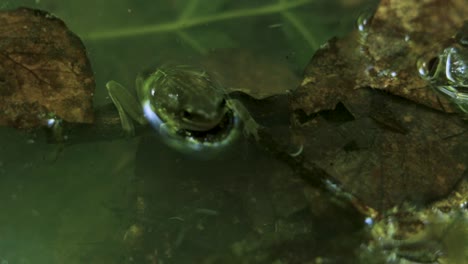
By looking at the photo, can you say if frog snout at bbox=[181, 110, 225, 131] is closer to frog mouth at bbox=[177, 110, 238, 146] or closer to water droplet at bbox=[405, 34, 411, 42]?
frog mouth at bbox=[177, 110, 238, 146]

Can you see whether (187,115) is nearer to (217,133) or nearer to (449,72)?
(217,133)

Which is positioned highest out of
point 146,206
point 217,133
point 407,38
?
point 407,38

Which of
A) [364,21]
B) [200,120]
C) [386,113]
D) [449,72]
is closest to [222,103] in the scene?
[200,120]

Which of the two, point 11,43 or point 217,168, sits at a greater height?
point 11,43

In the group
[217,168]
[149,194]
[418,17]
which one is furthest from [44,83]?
[418,17]

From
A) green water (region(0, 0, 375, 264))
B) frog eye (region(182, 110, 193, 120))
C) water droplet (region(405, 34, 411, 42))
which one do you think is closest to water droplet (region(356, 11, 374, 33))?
water droplet (region(405, 34, 411, 42))

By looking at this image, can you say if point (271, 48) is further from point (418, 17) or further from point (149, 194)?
point (149, 194)

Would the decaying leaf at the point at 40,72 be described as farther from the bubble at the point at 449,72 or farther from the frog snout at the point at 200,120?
the bubble at the point at 449,72
